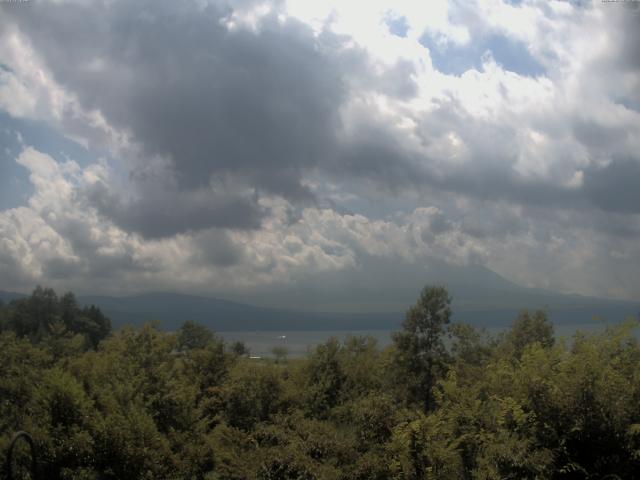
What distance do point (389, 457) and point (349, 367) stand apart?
23082mm

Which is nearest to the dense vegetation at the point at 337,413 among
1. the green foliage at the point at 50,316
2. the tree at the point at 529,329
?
the tree at the point at 529,329

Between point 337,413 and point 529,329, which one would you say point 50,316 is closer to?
point 529,329

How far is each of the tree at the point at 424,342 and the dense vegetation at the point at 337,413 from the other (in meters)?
0.10

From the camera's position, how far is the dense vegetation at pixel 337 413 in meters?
17.8

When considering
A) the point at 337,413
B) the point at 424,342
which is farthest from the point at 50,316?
the point at 337,413

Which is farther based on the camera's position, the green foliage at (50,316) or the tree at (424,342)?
the green foliage at (50,316)

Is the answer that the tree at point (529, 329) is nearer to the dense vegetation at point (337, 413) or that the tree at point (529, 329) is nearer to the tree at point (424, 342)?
the tree at point (424, 342)

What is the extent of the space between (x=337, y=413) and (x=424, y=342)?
482 inches

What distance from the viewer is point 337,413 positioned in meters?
36.7

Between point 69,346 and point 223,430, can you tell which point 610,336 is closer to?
point 223,430

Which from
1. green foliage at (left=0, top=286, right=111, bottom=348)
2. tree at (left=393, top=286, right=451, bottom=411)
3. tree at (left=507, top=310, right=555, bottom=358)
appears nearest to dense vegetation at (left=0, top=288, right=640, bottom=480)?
tree at (left=393, top=286, right=451, bottom=411)

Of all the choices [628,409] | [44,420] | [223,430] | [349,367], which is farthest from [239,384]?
[628,409]

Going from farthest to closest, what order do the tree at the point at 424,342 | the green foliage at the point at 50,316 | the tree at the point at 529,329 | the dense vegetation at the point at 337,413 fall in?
the green foliage at the point at 50,316 → the tree at the point at 529,329 → the tree at the point at 424,342 → the dense vegetation at the point at 337,413

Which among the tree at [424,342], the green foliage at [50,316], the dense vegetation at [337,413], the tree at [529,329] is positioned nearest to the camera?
the dense vegetation at [337,413]
